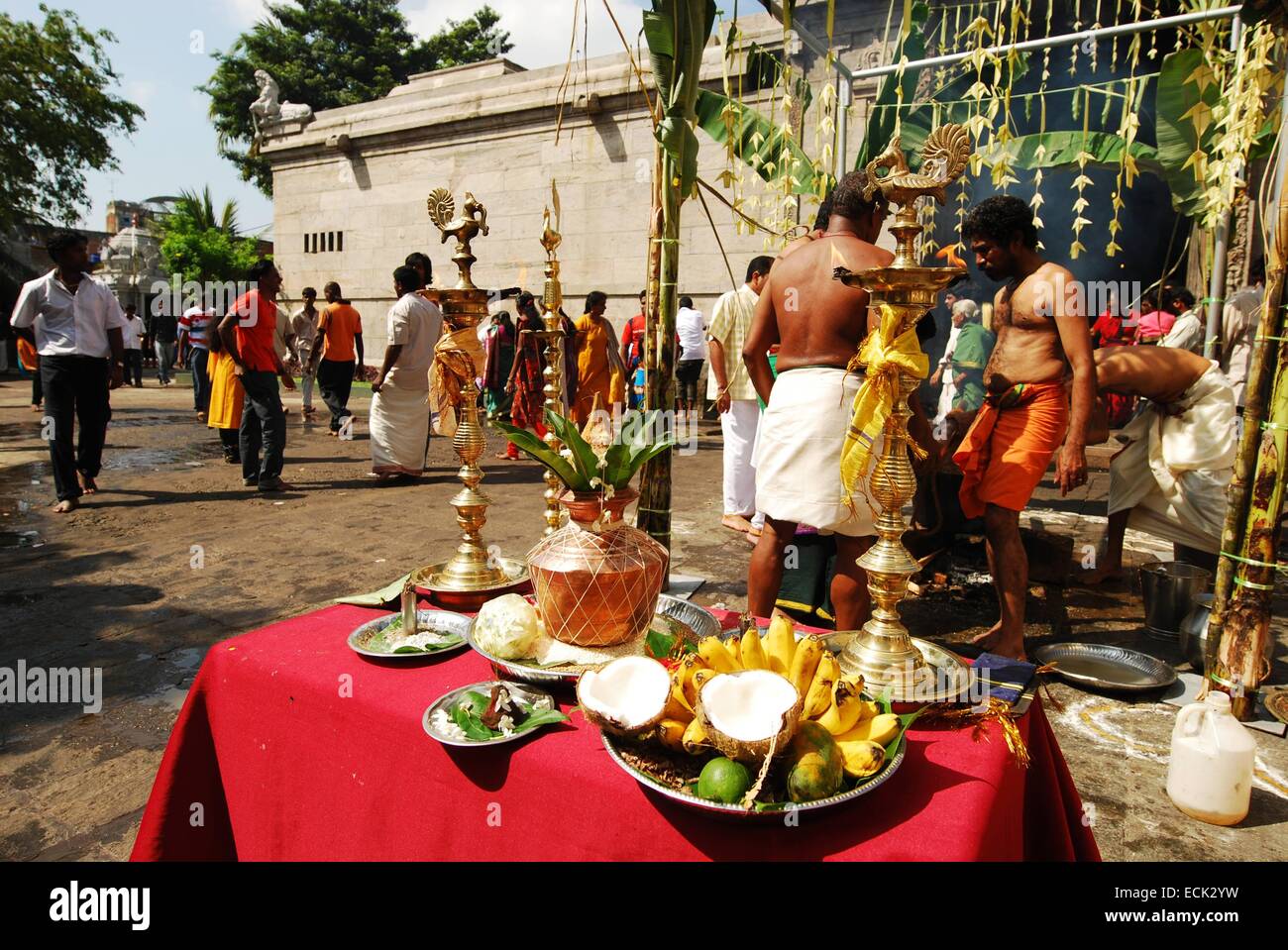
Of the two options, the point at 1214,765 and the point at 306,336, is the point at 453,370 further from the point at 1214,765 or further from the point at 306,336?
the point at 306,336

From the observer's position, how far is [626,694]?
1.46 meters

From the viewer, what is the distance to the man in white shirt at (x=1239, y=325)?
7176 mm

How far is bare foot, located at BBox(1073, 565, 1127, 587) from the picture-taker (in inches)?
194

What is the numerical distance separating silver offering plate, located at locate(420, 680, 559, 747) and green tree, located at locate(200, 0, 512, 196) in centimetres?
3065

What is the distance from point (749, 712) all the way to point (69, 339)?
21.2 ft

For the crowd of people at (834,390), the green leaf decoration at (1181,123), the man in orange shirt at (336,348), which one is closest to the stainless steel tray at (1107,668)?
the crowd of people at (834,390)

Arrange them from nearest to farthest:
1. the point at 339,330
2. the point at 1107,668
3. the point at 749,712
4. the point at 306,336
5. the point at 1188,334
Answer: the point at 749,712 < the point at 1107,668 < the point at 1188,334 < the point at 339,330 < the point at 306,336

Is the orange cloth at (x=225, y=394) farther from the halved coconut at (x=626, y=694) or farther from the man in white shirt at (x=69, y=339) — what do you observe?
the halved coconut at (x=626, y=694)

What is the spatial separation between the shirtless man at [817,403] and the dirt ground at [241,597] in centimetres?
114

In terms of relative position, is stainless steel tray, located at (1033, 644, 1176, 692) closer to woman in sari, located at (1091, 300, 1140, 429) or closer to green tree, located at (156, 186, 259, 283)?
woman in sari, located at (1091, 300, 1140, 429)

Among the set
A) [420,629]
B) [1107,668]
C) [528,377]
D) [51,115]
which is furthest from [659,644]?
[51,115]

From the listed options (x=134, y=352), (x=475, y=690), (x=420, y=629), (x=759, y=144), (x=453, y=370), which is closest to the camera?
(x=475, y=690)

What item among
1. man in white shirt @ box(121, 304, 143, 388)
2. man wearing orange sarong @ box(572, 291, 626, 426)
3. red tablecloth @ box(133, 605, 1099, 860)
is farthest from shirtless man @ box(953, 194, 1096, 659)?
man in white shirt @ box(121, 304, 143, 388)
